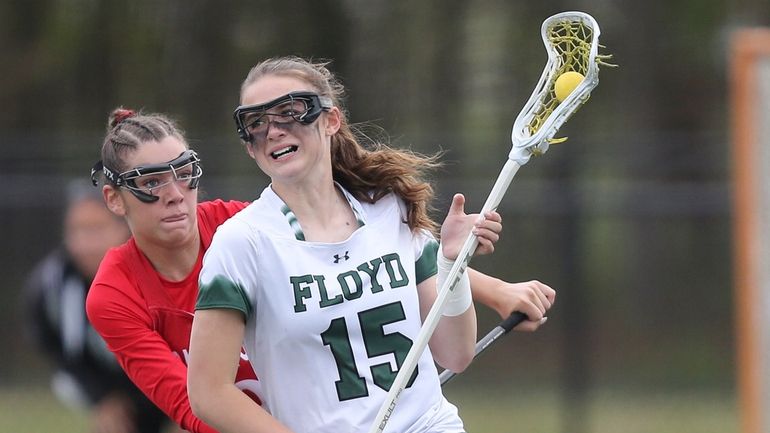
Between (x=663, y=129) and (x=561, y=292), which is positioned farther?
(x=663, y=129)

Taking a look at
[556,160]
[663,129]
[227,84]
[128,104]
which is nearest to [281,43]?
[227,84]

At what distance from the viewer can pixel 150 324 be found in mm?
4023

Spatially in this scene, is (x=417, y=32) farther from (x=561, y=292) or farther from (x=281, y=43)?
(x=561, y=292)

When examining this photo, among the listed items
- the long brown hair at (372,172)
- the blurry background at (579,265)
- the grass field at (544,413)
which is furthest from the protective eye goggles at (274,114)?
the grass field at (544,413)

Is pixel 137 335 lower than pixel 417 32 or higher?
lower

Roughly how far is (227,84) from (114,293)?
37.0ft

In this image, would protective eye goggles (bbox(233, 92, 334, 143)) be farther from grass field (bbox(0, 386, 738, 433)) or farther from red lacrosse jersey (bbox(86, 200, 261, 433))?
grass field (bbox(0, 386, 738, 433))

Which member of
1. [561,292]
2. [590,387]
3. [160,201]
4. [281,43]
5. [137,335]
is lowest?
[590,387]

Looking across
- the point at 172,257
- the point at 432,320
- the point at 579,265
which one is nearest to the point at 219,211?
the point at 172,257

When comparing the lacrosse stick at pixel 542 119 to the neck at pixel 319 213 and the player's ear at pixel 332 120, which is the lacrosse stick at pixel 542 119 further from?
the player's ear at pixel 332 120

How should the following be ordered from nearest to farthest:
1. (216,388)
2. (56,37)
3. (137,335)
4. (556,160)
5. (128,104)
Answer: (216,388) < (137,335) < (556,160) < (128,104) < (56,37)

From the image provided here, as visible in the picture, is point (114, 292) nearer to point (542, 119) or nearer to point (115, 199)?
point (115, 199)

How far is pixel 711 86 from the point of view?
1565 centimetres

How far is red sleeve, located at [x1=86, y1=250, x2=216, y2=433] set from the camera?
3.90 metres
